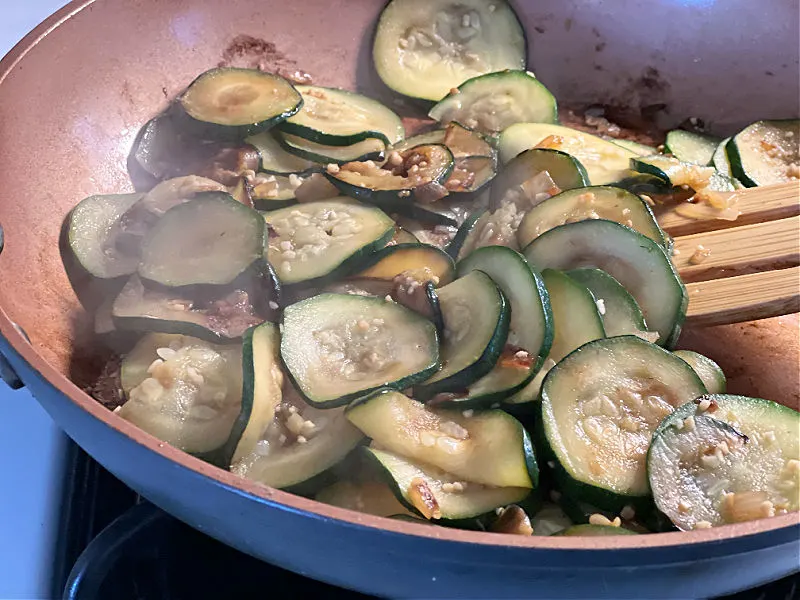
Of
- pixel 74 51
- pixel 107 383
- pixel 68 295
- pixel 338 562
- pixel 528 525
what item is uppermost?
pixel 74 51

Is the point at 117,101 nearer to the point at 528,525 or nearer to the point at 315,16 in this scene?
the point at 315,16

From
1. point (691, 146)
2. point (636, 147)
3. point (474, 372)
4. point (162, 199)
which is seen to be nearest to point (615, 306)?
point (474, 372)

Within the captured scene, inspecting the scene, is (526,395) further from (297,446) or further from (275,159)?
(275,159)

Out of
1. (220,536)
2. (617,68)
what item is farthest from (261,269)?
(617,68)

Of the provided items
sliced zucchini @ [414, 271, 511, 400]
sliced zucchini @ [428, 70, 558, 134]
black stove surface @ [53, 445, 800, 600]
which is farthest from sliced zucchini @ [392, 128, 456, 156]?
black stove surface @ [53, 445, 800, 600]

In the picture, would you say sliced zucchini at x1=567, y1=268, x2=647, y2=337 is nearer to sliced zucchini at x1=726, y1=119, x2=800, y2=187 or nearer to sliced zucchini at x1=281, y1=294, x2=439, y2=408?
sliced zucchini at x1=281, y1=294, x2=439, y2=408

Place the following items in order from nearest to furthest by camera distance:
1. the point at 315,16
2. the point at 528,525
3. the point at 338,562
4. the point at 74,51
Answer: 1. the point at 338,562
2. the point at 528,525
3. the point at 74,51
4. the point at 315,16
